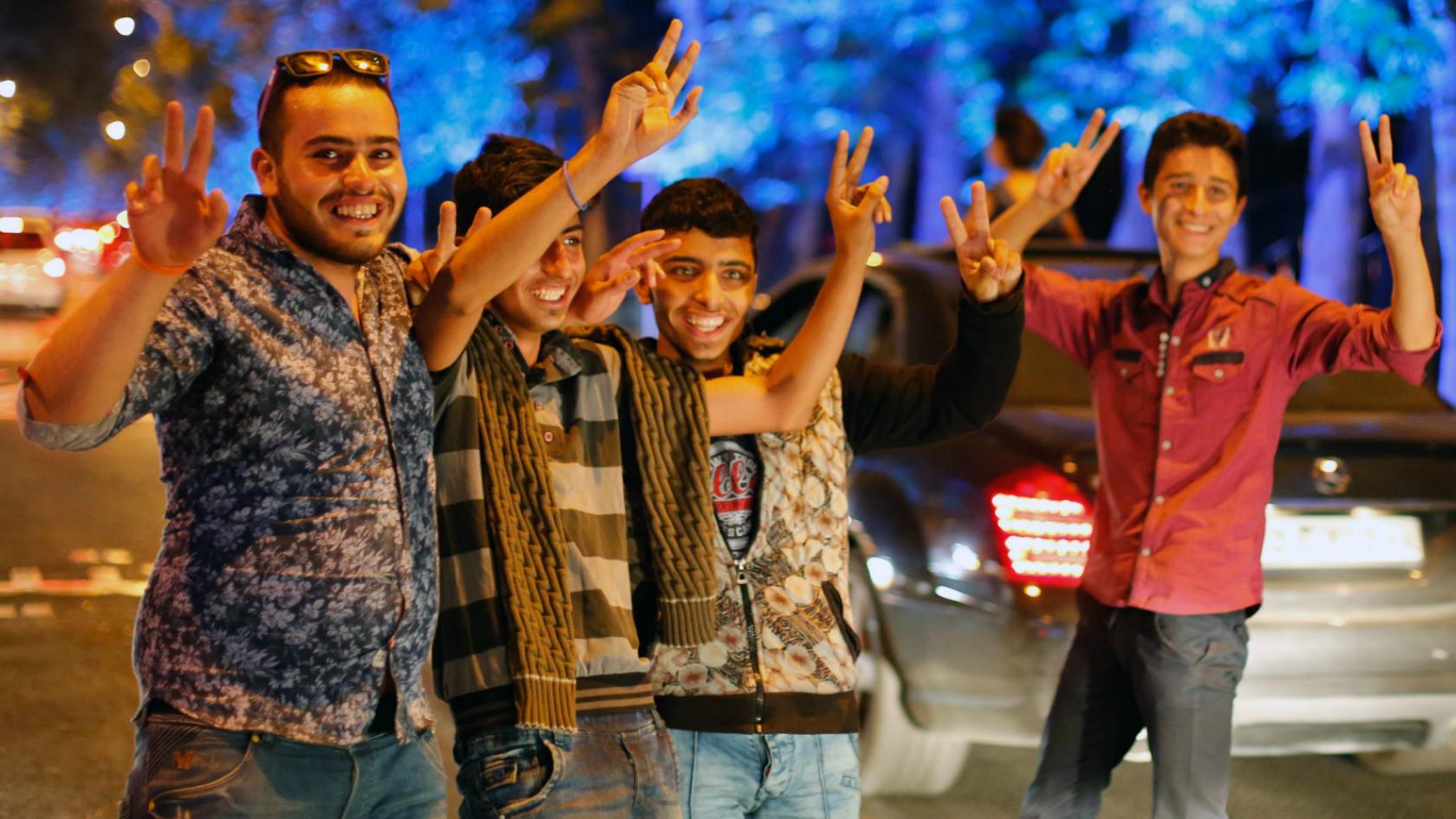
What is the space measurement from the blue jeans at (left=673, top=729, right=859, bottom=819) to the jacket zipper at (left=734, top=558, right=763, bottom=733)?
44 mm

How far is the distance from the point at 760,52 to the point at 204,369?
44.9ft

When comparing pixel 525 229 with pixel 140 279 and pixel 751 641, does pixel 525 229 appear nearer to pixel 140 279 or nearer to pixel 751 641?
pixel 140 279

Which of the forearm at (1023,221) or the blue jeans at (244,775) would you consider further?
the forearm at (1023,221)

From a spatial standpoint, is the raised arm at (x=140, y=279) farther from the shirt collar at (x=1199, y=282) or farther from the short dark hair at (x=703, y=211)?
the shirt collar at (x=1199, y=282)

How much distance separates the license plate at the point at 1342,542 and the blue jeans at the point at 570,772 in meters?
2.33

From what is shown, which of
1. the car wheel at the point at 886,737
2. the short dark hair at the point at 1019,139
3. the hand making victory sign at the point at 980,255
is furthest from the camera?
the short dark hair at the point at 1019,139

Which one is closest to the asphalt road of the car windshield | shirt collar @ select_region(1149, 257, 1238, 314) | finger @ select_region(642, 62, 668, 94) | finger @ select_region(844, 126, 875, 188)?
shirt collar @ select_region(1149, 257, 1238, 314)

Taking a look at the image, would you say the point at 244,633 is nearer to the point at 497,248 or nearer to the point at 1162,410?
the point at 497,248

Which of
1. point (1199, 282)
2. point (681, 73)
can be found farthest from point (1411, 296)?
point (681, 73)

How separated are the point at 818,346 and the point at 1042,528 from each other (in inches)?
60.0

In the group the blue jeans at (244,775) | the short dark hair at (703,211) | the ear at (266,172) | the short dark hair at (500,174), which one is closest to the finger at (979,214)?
the short dark hair at (703,211)

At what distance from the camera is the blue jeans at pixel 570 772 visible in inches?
102

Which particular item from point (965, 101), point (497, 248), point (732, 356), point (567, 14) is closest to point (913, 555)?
point (732, 356)

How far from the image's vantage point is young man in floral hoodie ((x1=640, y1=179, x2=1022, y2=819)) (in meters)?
2.99
